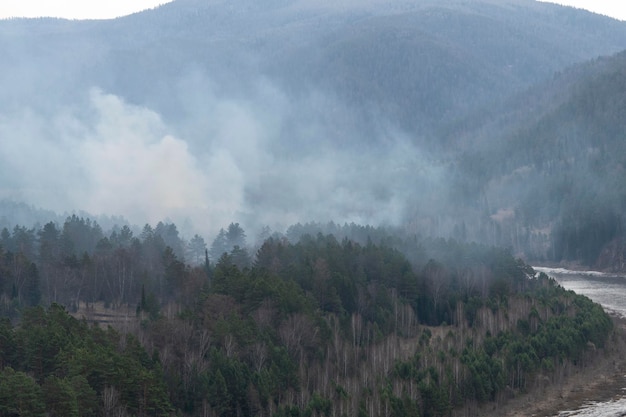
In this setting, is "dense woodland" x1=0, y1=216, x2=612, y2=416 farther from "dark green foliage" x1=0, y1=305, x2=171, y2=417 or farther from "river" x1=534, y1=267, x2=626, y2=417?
"river" x1=534, y1=267, x2=626, y2=417

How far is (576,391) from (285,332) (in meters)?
24.9

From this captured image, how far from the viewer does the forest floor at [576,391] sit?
69688mm

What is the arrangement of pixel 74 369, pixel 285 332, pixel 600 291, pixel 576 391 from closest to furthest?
1. pixel 74 369
2. pixel 576 391
3. pixel 285 332
4. pixel 600 291

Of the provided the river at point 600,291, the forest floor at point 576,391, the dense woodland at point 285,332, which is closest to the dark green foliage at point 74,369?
the dense woodland at point 285,332

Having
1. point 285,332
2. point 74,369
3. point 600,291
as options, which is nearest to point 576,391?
point 285,332

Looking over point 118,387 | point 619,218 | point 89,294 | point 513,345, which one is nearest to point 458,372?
point 513,345

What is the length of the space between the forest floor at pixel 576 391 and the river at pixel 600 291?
1.41 m

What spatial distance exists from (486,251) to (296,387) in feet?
222

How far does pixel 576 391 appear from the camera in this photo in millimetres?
75688

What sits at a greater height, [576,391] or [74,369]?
[74,369]

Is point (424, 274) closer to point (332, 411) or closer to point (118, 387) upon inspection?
point (332, 411)

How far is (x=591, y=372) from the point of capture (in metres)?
81.2

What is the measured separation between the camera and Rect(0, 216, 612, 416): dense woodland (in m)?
59.9

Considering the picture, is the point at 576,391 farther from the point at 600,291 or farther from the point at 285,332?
the point at 600,291
